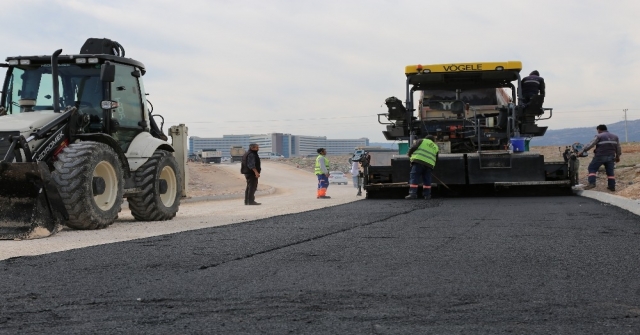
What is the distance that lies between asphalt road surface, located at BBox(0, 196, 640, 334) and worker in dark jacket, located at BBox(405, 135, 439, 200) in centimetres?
660

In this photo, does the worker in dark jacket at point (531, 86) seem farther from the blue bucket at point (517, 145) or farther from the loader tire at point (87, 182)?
the loader tire at point (87, 182)

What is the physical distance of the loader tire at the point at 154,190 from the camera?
420 inches

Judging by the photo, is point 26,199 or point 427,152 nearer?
point 26,199

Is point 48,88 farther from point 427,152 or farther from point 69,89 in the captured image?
point 427,152

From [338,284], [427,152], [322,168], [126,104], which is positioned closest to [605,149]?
[427,152]

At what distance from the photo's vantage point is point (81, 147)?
9094 millimetres

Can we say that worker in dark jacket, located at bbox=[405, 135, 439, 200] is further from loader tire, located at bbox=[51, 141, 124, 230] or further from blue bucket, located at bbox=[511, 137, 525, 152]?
loader tire, located at bbox=[51, 141, 124, 230]

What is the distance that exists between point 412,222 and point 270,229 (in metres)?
1.79

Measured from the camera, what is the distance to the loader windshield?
9922 mm

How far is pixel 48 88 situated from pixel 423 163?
7.23 m

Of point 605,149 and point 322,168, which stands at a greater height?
point 605,149

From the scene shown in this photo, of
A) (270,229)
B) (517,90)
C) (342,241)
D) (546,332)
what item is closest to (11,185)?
(270,229)

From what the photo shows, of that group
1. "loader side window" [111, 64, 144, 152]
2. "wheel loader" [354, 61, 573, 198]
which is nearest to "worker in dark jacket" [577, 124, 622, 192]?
"wheel loader" [354, 61, 573, 198]

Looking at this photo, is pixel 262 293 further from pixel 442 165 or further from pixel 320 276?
pixel 442 165
